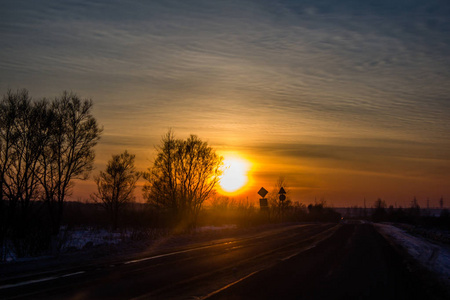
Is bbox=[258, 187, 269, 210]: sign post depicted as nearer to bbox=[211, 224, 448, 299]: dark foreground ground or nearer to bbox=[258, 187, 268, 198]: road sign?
bbox=[258, 187, 268, 198]: road sign

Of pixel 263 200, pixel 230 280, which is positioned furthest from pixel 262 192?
pixel 230 280

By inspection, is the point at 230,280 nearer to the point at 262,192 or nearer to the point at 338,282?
the point at 338,282

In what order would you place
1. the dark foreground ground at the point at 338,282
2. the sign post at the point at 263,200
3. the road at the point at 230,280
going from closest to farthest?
the road at the point at 230,280, the dark foreground ground at the point at 338,282, the sign post at the point at 263,200

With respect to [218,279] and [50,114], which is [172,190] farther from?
[218,279]

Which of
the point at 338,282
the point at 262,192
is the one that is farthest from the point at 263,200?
the point at 338,282

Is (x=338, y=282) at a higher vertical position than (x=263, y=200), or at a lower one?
lower

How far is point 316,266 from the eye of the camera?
14.3 m

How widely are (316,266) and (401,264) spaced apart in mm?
3326

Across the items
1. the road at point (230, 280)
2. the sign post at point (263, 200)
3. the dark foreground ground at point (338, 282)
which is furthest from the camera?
the sign post at point (263, 200)

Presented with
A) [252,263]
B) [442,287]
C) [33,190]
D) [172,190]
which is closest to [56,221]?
[33,190]

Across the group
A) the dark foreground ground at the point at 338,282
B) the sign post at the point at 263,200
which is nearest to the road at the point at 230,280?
the dark foreground ground at the point at 338,282

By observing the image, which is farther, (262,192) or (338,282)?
(262,192)

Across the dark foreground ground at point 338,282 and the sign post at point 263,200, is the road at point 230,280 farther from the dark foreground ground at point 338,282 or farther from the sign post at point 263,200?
the sign post at point 263,200

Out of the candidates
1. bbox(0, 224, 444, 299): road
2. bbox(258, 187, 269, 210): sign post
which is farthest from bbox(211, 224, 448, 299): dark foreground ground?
bbox(258, 187, 269, 210): sign post
